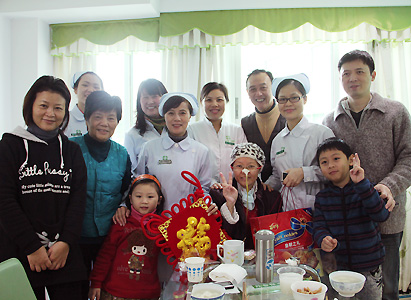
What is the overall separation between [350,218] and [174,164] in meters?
1.11

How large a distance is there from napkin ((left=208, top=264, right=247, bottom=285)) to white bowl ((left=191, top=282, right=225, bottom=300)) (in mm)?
113

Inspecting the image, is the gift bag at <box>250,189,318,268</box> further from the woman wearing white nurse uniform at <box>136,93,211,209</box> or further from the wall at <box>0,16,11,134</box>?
the wall at <box>0,16,11,134</box>

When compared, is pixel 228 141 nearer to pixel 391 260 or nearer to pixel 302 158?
pixel 302 158

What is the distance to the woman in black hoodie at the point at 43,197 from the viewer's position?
157 cm

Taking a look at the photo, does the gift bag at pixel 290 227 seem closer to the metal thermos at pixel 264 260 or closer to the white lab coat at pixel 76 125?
the metal thermos at pixel 264 260

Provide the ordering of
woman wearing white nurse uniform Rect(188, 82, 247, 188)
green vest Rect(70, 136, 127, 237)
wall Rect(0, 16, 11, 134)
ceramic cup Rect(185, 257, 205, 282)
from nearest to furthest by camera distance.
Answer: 1. ceramic cup Rect(185, 257, 205, 282)
2. green vest Rect(70, 136, 127, 237)
3. woman wearing white nurse uniform Rect(188, 82, 247, 188)
4. wall Rect(0, 16, 11, 134)

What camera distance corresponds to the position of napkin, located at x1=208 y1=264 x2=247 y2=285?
137cm

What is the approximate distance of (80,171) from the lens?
178 cm

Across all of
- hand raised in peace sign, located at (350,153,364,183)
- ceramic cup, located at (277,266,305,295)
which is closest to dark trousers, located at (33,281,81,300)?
ceramic cup, located at (277,266,305,295)

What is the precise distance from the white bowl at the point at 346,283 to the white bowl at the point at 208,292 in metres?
0.44

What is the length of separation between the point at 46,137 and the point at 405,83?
11.7 feet

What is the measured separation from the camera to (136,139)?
8.39 feet

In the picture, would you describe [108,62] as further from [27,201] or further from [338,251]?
[338,251]

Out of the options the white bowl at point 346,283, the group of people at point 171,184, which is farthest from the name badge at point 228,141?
the white bowl at point 346,283
